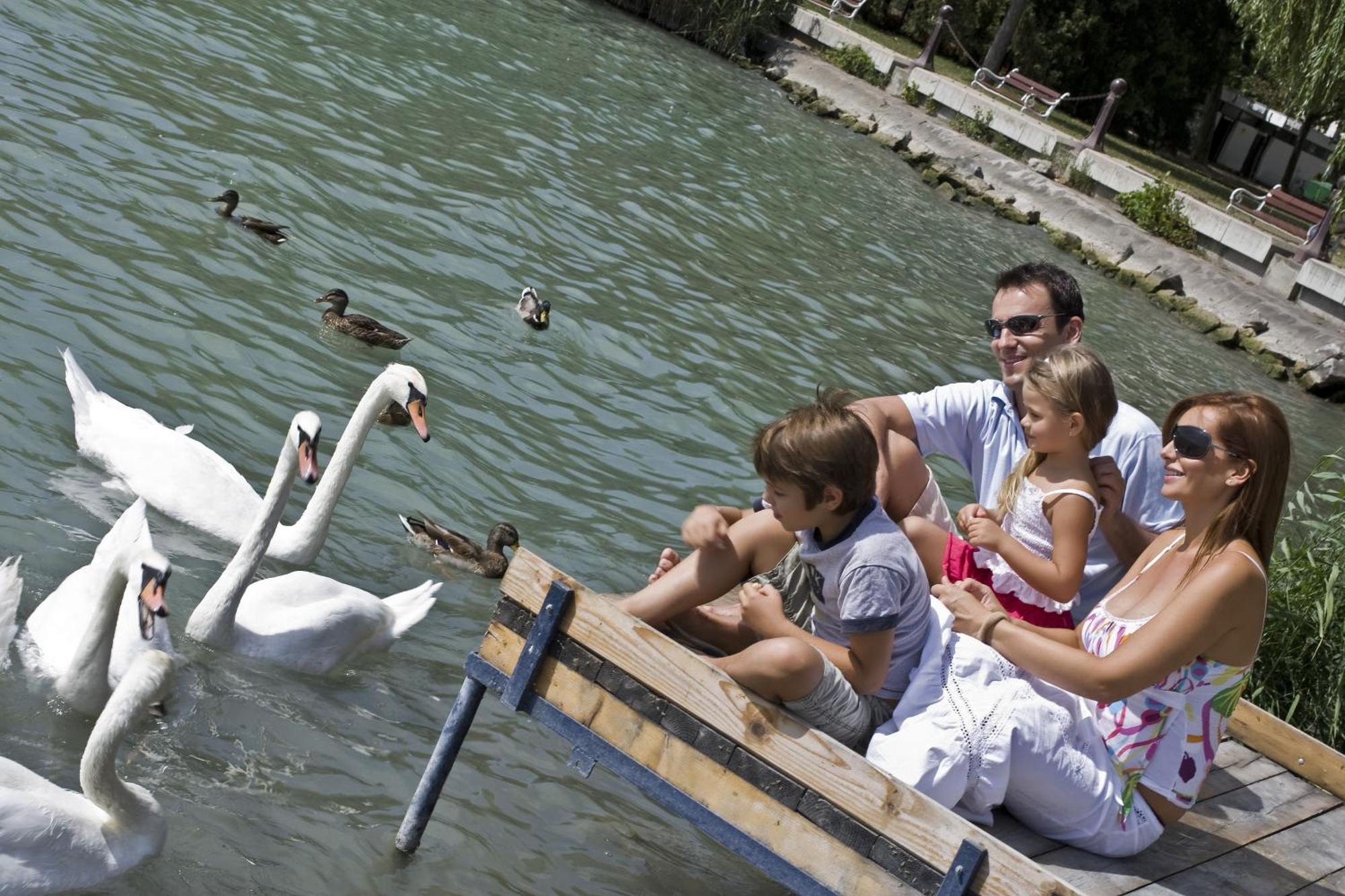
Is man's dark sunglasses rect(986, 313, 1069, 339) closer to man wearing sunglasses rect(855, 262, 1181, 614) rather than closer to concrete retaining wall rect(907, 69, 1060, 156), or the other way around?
man wearing sunglasses rect(855, 262, 1181, 614)

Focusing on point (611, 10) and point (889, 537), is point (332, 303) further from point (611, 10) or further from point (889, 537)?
point (611, 10)

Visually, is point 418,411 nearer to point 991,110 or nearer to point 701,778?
point 701,778

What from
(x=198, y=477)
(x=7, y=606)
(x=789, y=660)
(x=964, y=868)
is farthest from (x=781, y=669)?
(x=198, y=477)

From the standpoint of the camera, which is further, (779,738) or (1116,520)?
(1116,520)

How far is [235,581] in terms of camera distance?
19.8 ft

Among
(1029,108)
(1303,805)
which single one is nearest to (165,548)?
(1303,805)

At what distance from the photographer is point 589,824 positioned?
5.59 meters

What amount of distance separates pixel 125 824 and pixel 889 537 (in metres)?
2.47

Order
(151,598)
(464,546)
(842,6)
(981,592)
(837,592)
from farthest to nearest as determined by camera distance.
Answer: (842,6), (464,546), (151,598), (981,592), (837,592)

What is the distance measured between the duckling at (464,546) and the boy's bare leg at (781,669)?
3182 millimetres

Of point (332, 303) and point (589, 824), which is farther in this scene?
point (332, 303)

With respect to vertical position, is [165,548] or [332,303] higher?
[332,303]

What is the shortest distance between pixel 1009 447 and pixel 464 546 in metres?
2.79

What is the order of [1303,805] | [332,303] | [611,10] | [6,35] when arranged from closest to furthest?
[1303,805], [332,303], [6,35], [611,10]
